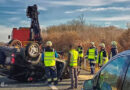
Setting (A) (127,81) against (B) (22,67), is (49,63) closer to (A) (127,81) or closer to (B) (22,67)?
(B) (22,67)

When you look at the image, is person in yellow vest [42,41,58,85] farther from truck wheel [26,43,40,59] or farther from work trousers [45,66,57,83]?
truck wheel [26,43,40,59]

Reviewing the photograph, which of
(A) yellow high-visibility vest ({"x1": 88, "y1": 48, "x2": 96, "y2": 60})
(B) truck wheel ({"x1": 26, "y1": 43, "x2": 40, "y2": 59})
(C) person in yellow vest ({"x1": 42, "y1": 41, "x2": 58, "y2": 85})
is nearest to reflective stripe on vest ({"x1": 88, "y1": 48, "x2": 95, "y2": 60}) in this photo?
(A) yellow high-visibility vest ({"x1": 88, "y1": 48, "x2": 96, "y2": 60})

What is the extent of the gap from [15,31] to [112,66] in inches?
682

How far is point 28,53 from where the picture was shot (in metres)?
9.52

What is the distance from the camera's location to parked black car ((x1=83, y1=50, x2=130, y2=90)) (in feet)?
9.62

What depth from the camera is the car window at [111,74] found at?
3.15 metres

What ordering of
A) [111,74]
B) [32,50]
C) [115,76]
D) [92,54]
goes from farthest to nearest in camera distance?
[92,54] → [32,50] → [111,74] → [115,76]

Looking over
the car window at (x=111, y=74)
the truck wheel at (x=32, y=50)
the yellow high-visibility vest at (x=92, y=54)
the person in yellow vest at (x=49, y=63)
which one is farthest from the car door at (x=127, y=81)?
the yellow high-visibility vest at (x=92, y=54)

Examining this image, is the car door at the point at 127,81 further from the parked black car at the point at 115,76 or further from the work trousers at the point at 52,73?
the work trousers at the point at 52,73

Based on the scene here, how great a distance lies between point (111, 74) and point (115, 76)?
0.64ft

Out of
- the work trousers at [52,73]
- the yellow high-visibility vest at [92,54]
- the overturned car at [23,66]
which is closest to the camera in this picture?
the overturned car at [23,66]

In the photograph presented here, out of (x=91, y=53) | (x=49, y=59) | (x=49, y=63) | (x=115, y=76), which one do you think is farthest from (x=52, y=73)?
(x=115, y=76)

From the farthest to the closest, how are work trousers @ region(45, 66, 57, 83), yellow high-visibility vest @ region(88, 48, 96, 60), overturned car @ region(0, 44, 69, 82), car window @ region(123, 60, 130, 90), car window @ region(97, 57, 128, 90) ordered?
yellow high-visibility vest @ region(88, 48, 96, 60), work trousers @ region(45, 66, 57, 83), overturned car @ region(0, 44, 69, 82), car window @ region(97, 57, 128, 90), car window @ region(123, 60, 130, 90)

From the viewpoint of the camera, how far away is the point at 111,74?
3441 mm
